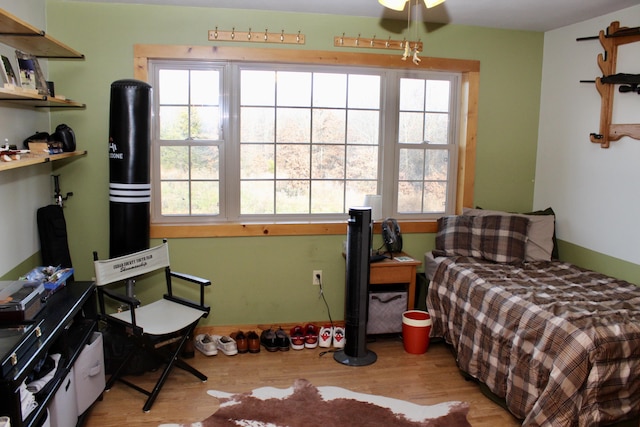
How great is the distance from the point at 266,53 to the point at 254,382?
94.1 inches

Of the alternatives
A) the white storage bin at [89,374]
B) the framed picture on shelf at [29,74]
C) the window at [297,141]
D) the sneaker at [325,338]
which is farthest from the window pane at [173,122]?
the sneaker at [325,338]

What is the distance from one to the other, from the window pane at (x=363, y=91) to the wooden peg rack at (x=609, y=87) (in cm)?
Answer: 164

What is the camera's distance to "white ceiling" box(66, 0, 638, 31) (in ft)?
11.7

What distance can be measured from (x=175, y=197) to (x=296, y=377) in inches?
65.6

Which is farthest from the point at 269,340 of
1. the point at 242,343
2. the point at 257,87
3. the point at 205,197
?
the point at 257,87

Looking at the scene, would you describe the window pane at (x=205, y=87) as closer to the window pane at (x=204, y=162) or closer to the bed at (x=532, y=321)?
the window pane at (x=204, y=162)

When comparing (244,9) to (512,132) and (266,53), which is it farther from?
(512,132)

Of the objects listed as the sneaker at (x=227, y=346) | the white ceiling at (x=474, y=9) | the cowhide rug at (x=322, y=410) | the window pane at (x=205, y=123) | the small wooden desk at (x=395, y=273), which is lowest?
the cowhide rug at (x=322, y=410)

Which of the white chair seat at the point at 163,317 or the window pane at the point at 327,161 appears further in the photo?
the window pane at the point at 327,161

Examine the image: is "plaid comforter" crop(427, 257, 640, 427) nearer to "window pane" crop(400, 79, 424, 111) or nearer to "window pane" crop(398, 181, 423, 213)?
"window pane" crop(398, 181, 423, 213)

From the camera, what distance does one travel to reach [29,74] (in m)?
2.93

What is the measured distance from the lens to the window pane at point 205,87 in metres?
3.96

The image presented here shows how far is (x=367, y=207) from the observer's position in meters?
3.75

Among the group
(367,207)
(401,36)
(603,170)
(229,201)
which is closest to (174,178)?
(229,201)
